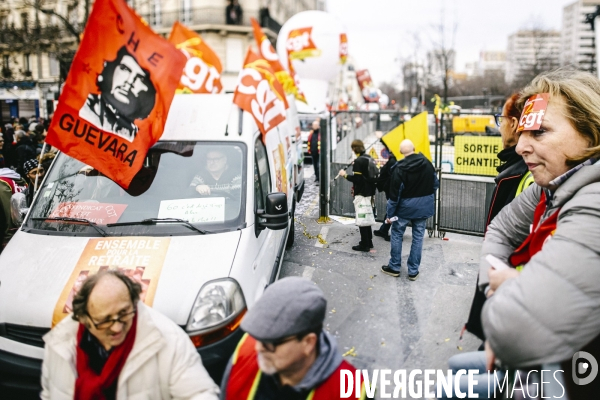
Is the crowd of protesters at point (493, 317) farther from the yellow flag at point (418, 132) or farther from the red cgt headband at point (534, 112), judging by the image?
the yellow flag at point (418, 132)

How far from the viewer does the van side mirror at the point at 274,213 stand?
394cm

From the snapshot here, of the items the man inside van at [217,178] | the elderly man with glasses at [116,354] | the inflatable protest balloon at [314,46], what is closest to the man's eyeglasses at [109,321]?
the elderly man with glasses at [116,354]

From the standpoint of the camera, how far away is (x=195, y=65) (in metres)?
8.27

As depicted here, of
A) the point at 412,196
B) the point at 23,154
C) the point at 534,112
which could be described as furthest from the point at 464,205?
the point at 23,154

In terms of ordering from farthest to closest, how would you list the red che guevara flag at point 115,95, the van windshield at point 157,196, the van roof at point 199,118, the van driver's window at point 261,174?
the van driver's window at point 261,174
the van roof at point 199,118
the van windshield at point 157,196
the red che guevara flag at point 115,95

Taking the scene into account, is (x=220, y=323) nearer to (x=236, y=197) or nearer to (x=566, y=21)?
(x=236, y=197)

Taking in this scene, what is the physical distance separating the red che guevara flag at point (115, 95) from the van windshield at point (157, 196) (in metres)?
0.25

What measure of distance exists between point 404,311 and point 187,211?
276 centimetres

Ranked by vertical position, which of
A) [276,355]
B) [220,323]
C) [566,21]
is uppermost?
[566,21]

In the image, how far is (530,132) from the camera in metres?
1.88

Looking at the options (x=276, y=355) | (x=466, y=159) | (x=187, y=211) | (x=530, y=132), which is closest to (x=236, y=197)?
(x=187, y=211)

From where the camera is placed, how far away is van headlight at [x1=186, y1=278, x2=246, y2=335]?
2.99 metres

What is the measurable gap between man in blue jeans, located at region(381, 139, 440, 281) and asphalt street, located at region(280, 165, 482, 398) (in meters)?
0.46

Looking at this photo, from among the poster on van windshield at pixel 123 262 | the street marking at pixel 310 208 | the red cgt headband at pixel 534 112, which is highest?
the red cgt headband at pixel 534 112
